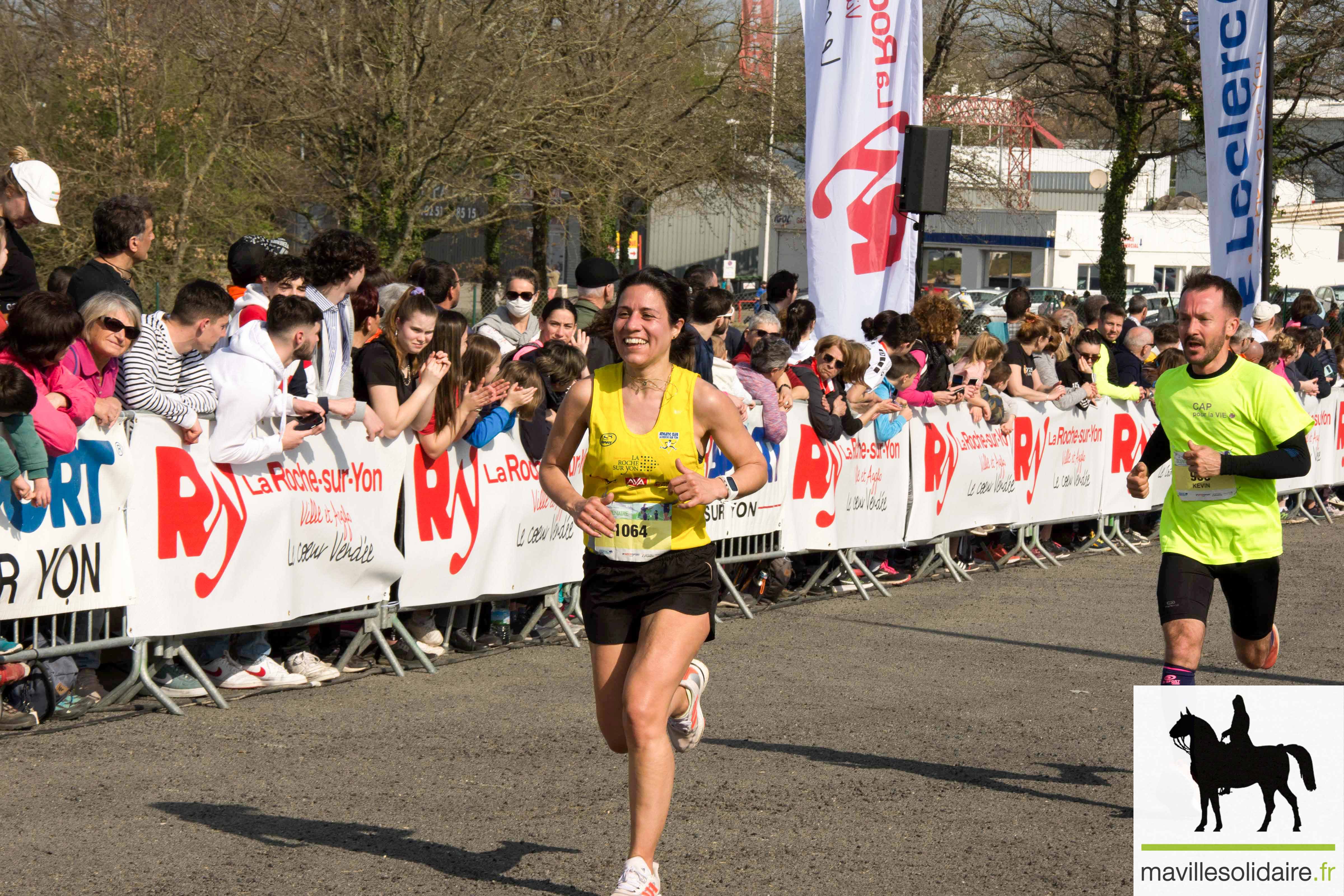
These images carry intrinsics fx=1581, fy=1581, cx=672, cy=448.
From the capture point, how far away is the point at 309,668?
25.5ft

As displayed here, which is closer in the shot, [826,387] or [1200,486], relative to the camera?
[1200,486]

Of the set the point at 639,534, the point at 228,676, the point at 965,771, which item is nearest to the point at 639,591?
the point at 639,534

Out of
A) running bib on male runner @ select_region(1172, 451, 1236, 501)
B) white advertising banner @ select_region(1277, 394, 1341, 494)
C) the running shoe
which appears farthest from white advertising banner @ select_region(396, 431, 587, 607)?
white advertising banner @ select_region(1277, 394, 1341, 494)

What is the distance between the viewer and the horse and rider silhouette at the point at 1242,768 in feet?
12.4

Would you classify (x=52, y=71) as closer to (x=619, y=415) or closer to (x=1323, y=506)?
(x=1323, y=506)

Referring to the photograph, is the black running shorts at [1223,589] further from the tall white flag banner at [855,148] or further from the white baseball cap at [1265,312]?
the white baseball cap at [1265,312]

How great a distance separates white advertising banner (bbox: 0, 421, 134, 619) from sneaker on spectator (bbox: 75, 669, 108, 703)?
1.40 feet

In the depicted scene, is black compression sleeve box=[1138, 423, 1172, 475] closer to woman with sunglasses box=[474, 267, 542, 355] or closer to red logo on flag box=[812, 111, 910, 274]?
woman with sunglasses box=[474, 267, 542, 355]

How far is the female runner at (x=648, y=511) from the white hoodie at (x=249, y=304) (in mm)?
3513

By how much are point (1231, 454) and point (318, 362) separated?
446 cm

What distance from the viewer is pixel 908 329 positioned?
1170 centimetres

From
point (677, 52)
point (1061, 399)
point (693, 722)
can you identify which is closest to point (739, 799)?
point (693, 722)

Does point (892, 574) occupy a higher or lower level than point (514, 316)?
lower

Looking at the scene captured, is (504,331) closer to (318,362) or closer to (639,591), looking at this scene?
(318,362)
